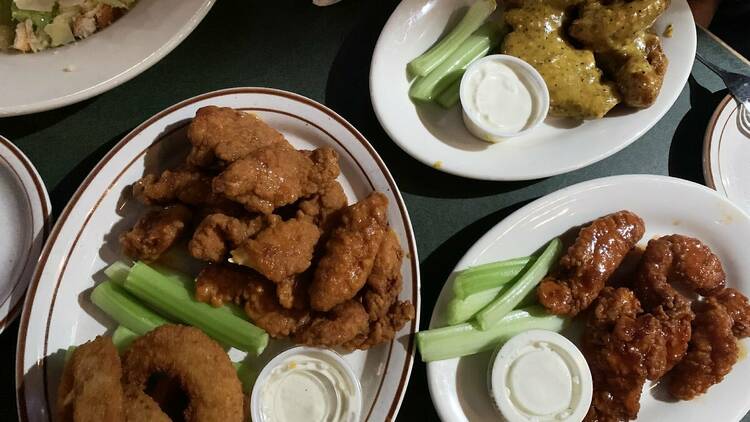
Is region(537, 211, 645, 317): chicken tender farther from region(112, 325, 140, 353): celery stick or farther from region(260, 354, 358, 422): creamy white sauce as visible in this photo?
region(112, 325, 140, 353): celery stick

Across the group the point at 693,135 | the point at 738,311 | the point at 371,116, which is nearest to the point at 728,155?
the point at 693,135

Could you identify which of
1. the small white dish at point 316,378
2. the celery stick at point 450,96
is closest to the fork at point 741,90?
the celery stick at point 450,96

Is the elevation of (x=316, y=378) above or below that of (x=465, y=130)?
below

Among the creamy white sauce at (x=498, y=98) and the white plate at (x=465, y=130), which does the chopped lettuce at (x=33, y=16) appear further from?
the creamy white sauce at (x=498, y=98)

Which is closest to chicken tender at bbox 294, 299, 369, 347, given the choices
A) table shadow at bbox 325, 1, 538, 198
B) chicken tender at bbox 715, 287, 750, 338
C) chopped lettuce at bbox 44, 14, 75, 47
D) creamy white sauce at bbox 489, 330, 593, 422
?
creamy white sauce at bbox 489, 330, 593, 422

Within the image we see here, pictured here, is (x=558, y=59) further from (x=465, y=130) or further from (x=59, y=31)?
(x=59, y=31)

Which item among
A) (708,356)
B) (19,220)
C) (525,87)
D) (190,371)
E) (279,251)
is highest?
(19,220)
